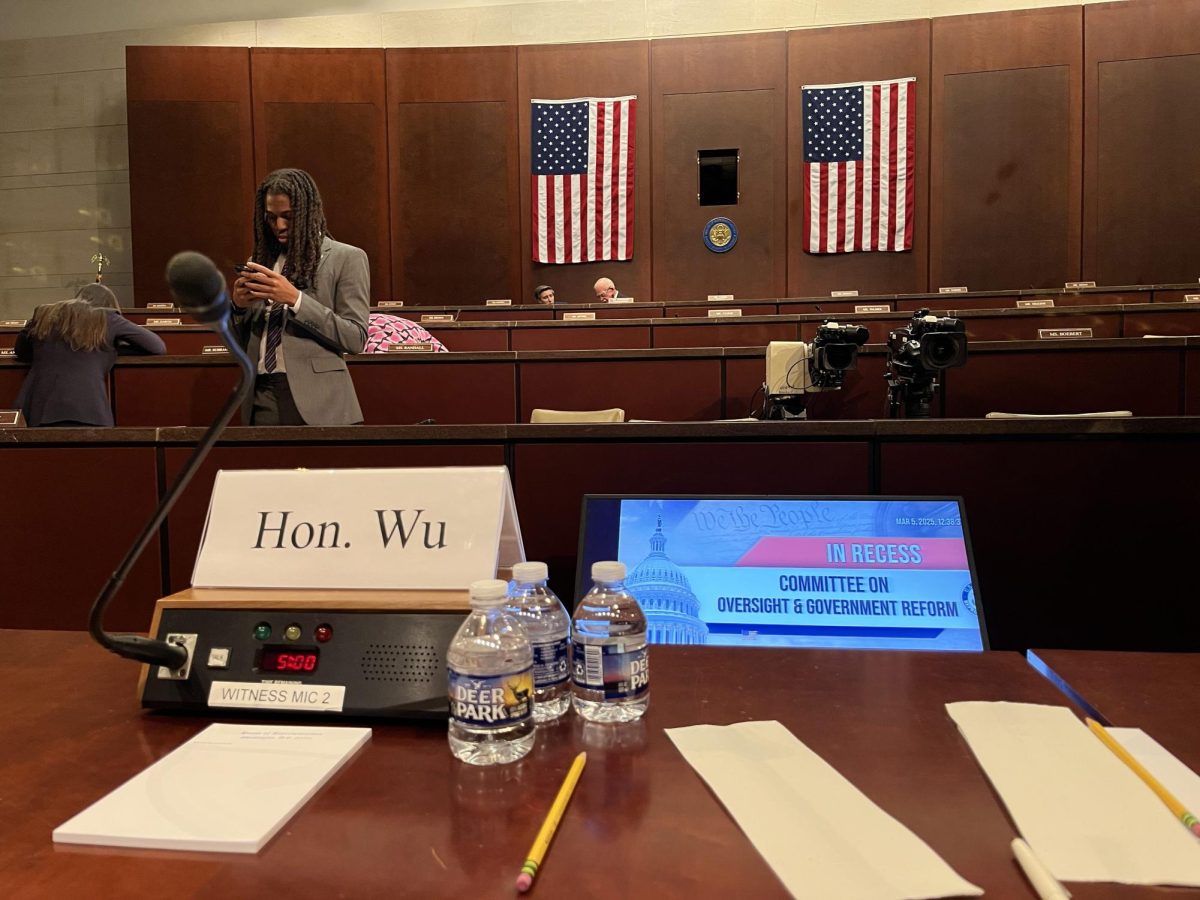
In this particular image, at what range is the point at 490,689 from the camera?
620 millimetres

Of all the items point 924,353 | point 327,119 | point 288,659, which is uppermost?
point 327,119

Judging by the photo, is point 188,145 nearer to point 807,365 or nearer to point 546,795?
point 807,365

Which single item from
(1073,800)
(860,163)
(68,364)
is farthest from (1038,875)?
(860,163)

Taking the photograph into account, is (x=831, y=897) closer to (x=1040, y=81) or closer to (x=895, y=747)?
(x=895, y=747)

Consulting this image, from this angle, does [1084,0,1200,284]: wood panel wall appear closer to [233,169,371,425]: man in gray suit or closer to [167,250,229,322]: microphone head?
[233,169,371,425]: man in gray suit

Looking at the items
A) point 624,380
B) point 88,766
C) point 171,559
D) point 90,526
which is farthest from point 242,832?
point 624,380

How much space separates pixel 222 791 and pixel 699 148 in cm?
655

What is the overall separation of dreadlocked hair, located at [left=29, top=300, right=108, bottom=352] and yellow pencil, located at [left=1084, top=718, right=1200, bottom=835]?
10.4ft

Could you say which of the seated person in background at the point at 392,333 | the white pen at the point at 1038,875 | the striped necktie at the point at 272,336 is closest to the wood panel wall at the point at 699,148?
the seated person in background at the point at 392,333

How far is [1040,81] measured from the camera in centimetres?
608

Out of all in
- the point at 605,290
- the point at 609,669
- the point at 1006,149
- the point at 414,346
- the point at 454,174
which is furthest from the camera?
the point at 454,174

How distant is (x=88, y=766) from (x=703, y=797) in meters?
0.48

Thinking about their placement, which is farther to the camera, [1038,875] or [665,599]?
[665,599]

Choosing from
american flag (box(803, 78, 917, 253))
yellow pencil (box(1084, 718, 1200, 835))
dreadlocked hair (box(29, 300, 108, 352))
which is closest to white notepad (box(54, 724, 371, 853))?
yellow pencil (box(1084, 718, 1200, 835))
